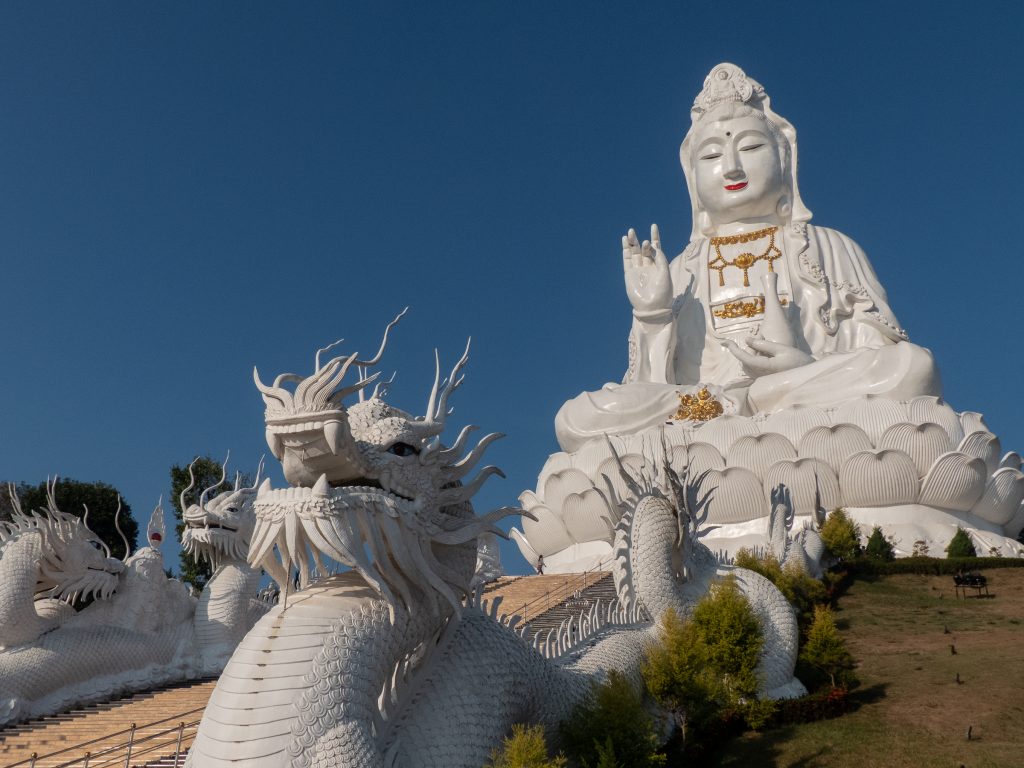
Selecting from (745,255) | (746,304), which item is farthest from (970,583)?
(745,255)

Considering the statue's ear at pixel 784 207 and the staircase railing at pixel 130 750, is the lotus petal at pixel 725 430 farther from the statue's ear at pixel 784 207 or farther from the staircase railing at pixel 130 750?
the staircase railing at pixel 130 750

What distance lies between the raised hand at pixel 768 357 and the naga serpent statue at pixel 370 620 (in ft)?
51.5

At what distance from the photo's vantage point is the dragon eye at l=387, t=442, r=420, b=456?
4859 mm

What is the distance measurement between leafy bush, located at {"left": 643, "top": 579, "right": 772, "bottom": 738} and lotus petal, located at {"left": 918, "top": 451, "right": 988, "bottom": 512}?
10.9 metres

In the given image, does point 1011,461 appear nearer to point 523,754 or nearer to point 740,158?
point 740,158

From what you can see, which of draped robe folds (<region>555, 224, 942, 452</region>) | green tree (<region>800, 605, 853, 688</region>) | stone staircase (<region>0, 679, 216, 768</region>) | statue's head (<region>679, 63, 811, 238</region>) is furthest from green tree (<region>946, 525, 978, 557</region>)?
stone staircase (<region>0, 679, 216, 768</region>)

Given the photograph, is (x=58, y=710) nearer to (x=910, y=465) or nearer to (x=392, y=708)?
(x=392, y=708)

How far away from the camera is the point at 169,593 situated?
12266mm

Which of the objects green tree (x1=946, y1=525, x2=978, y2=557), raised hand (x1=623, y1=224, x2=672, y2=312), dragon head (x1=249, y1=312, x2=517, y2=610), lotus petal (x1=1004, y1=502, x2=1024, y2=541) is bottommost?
dragon head (x1=249, y1=312, x2=517, y2=610)

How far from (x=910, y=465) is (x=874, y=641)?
719 cm

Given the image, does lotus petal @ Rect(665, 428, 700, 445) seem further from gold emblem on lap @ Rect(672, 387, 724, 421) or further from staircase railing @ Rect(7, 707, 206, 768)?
staircase railing @ Rect(7, 707, 206, 768)

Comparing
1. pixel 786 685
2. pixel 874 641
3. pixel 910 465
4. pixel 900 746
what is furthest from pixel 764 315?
pixel 900 746

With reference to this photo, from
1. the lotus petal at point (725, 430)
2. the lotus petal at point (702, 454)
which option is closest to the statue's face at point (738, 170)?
the lotus petal at point (725, 430)

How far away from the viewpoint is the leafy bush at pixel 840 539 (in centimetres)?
1622
